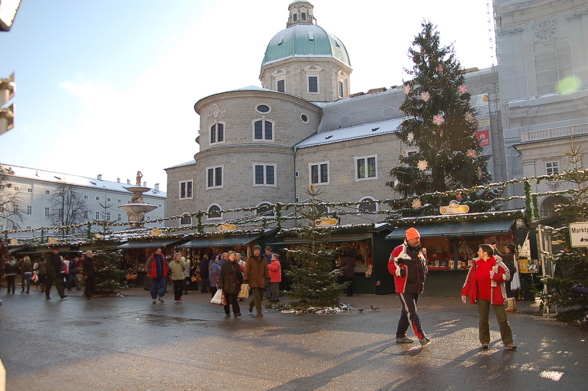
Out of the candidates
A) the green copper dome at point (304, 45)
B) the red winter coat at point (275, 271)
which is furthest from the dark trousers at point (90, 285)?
the green copper dome at point (304, 45)

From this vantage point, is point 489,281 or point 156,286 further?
point 156,286

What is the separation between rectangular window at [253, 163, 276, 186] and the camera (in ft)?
140

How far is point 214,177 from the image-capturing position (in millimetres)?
43188

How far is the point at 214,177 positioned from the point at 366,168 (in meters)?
12.9

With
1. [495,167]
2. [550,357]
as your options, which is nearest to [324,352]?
[550,357]

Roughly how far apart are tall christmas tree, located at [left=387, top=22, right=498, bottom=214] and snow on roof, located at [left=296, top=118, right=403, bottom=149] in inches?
480

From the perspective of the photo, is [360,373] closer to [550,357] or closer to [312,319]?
[550,357]

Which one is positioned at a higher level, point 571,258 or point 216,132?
point 216,132

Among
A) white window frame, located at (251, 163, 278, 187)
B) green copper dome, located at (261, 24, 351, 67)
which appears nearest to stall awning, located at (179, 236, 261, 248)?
white window frame, located at (251, 163, 278, 187)

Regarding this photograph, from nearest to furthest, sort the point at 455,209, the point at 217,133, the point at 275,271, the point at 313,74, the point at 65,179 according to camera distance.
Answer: the point at 275,271 < the point at 455,209 < the point at 217,133 < the point at 313,74 < the point at 65,179

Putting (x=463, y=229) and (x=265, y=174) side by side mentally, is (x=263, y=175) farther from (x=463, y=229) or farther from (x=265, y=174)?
(x=463, y=229)

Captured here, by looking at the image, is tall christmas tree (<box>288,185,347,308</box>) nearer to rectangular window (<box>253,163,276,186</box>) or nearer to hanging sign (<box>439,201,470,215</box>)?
hanging sign (<box>439,201,470,215</box>)

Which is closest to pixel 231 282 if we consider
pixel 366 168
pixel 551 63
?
pixel 366 168

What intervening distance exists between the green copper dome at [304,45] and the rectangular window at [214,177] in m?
17.3
